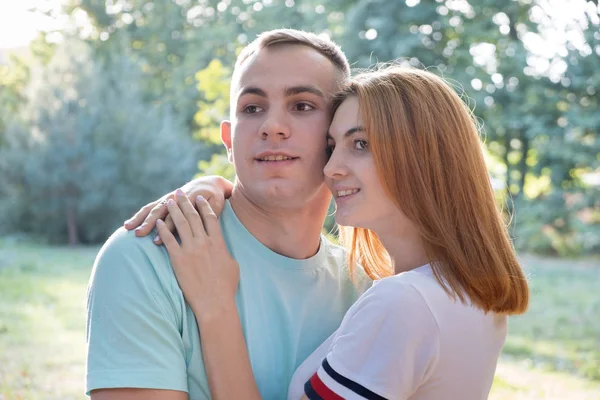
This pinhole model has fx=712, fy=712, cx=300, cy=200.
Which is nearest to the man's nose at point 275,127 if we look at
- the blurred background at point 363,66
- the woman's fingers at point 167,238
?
the woman's fingers at point 167,238

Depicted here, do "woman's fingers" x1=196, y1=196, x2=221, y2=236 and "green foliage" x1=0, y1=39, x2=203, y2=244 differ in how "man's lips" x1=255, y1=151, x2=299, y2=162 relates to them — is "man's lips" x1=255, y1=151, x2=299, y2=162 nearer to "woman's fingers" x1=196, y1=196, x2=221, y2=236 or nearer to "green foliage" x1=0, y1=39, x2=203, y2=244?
"woman's fingers" x1=196, y1=196, x2=221, y2=236

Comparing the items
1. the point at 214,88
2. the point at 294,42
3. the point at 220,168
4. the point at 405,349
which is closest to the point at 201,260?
the point at 405,349

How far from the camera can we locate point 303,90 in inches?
89.2

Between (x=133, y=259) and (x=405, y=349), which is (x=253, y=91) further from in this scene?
(x=405, y=349)

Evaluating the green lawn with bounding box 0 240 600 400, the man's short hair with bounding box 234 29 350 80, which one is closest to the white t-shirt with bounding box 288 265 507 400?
the man's short hair with bounding box 234 29 350 80

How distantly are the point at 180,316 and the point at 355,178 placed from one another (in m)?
0.64

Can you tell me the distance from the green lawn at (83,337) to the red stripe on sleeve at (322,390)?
455cm

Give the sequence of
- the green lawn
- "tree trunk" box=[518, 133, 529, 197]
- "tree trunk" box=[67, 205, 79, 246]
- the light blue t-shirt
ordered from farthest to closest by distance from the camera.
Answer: "tree trunk" box=[67, 205, 79, 246] → "tree trunk" box=[518, 133, 529, 197] → the green lawn → the light blue t-shirt

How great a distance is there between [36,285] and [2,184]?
23.7 feet

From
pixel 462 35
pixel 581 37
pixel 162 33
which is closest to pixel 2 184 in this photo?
pixel 162 33

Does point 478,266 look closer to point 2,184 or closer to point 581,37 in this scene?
point 581,37

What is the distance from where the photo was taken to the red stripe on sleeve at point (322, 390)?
68.7 inches

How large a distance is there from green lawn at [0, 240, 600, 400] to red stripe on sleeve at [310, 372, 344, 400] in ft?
14.9

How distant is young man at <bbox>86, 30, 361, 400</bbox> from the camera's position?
1852 mm
